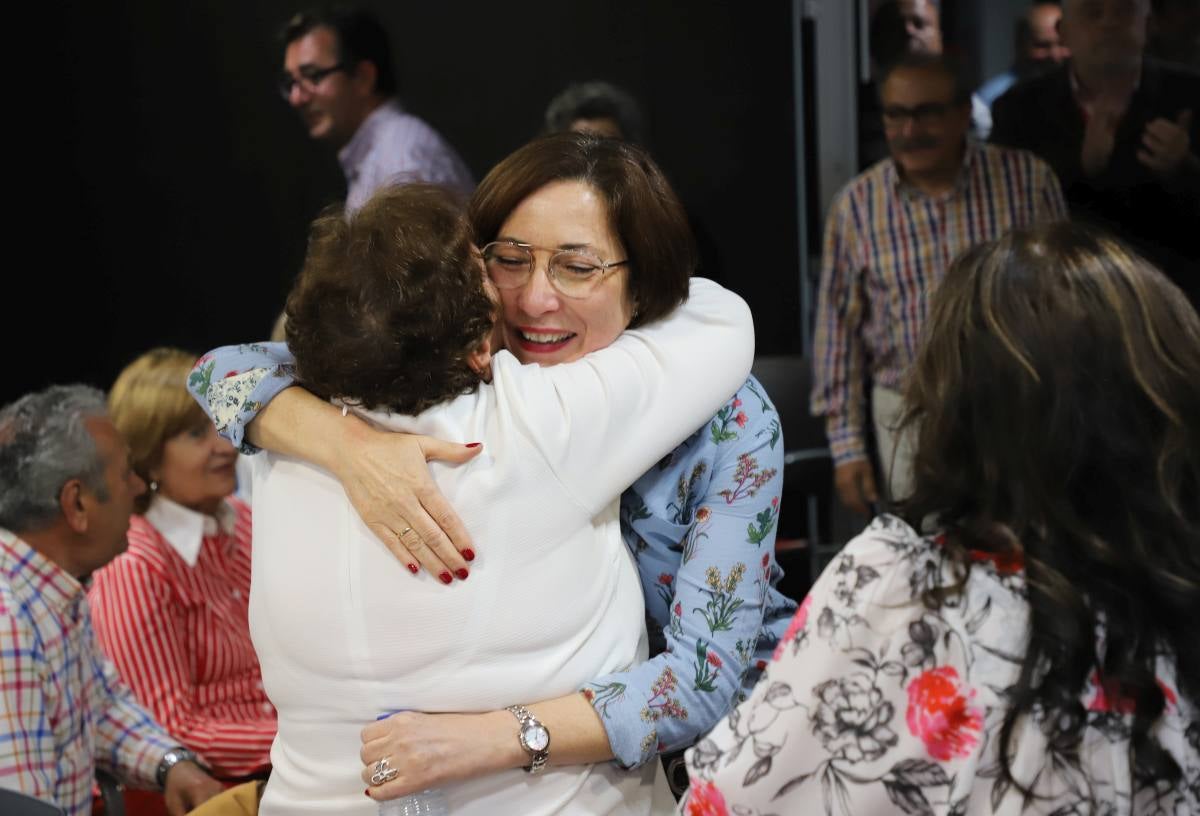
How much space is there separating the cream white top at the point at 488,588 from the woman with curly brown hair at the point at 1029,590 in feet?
1.00

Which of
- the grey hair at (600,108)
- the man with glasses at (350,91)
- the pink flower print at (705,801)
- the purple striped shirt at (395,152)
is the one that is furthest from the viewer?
the man with glasses at (350,91)

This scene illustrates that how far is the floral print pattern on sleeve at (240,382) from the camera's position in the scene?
5.27ft

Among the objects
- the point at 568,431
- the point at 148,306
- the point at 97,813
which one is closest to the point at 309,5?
the point at 148,306

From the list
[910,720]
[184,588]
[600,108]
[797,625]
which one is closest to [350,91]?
[600,108]

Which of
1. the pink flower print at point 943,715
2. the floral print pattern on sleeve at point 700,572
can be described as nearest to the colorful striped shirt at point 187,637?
the floral print pattern on sleeve at point 700,572

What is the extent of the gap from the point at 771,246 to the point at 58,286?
2.69 m

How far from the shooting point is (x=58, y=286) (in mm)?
4918

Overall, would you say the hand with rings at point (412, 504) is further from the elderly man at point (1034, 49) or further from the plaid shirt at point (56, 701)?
the elderly man at point (1034, 49)

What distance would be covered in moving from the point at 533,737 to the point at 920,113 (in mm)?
2909

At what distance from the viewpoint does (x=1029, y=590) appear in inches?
46.4

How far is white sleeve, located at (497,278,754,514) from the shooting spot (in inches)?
56.7

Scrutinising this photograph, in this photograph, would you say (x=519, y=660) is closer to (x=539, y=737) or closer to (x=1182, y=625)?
(x=539, y=737)

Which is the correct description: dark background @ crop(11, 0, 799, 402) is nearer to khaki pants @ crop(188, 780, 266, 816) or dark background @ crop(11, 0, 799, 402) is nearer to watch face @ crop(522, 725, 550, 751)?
khaki pants @ crop(188, 780, 266, 816)

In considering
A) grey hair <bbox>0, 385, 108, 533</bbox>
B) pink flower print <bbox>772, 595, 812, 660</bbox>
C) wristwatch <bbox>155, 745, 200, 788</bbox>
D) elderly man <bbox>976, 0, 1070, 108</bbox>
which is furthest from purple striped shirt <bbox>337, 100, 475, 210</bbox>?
pink flower print <bbox>772, 595, 812, 660</bbox>
